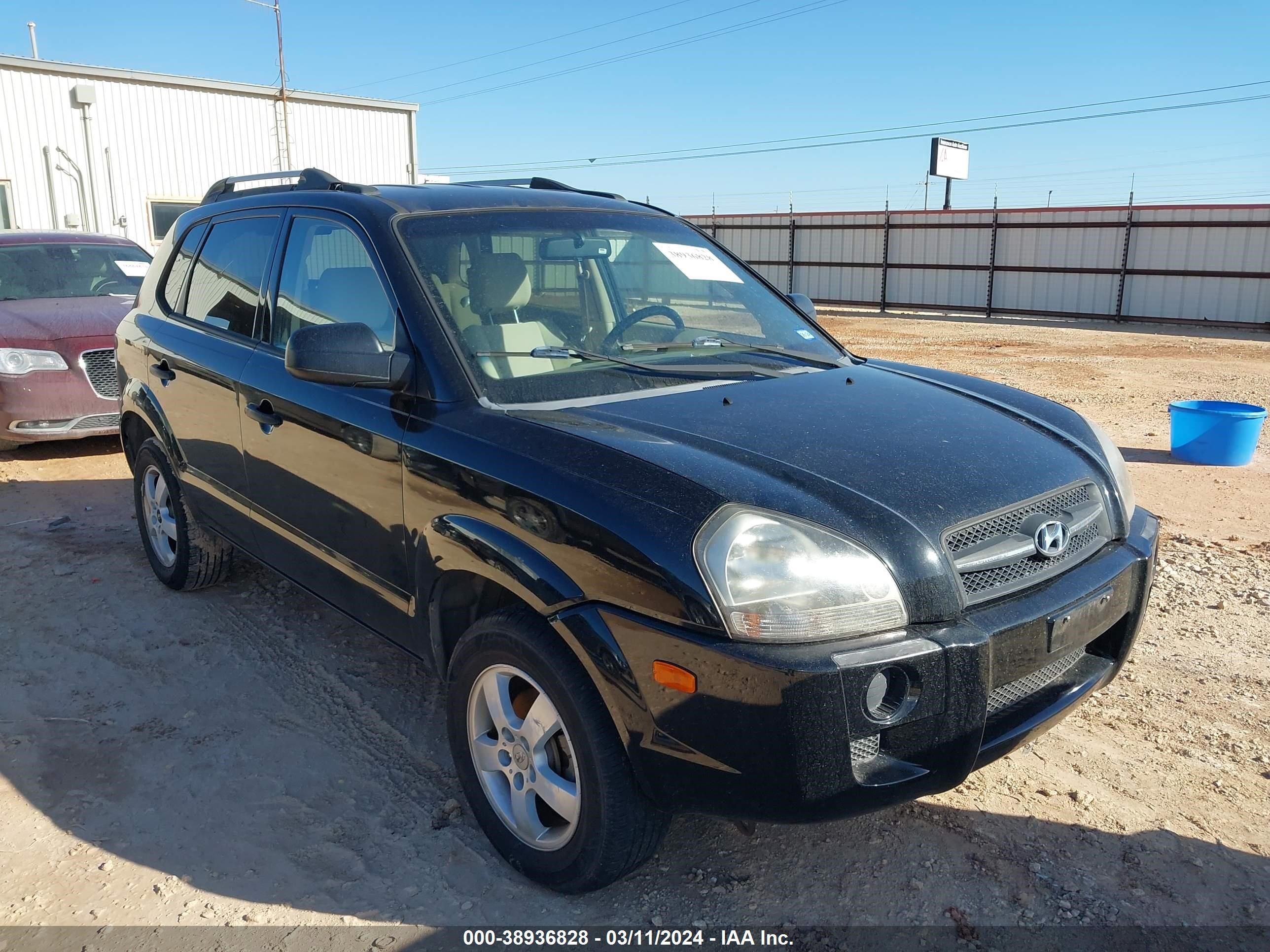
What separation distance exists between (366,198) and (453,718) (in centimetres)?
176

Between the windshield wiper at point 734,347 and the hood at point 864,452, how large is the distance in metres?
0.29

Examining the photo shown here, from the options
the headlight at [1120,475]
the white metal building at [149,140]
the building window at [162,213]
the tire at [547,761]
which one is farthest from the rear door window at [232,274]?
the building window at [162,213]

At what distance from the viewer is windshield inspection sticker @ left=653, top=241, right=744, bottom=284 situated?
3822mm

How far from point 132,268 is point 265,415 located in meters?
6.64

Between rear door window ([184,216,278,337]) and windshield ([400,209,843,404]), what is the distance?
99 cm

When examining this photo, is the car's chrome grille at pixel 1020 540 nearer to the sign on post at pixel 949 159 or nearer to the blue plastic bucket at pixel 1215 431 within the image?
the blue plastic bucket at pixel 1215 431

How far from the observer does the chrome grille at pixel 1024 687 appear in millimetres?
2441

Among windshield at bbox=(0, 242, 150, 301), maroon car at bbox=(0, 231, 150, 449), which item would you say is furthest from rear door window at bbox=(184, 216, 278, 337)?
windshield at bbox=(0, 242, 150, 301)

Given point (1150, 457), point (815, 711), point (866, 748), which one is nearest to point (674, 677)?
point (815, 711)

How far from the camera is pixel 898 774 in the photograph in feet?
Result: 7.41

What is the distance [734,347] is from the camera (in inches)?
141

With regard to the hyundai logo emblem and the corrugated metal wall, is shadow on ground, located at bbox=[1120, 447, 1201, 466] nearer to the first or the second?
the hyundai logo emblem

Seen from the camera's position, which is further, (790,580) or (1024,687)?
(1024,687)

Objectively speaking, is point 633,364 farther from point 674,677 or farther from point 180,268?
point 180,268
